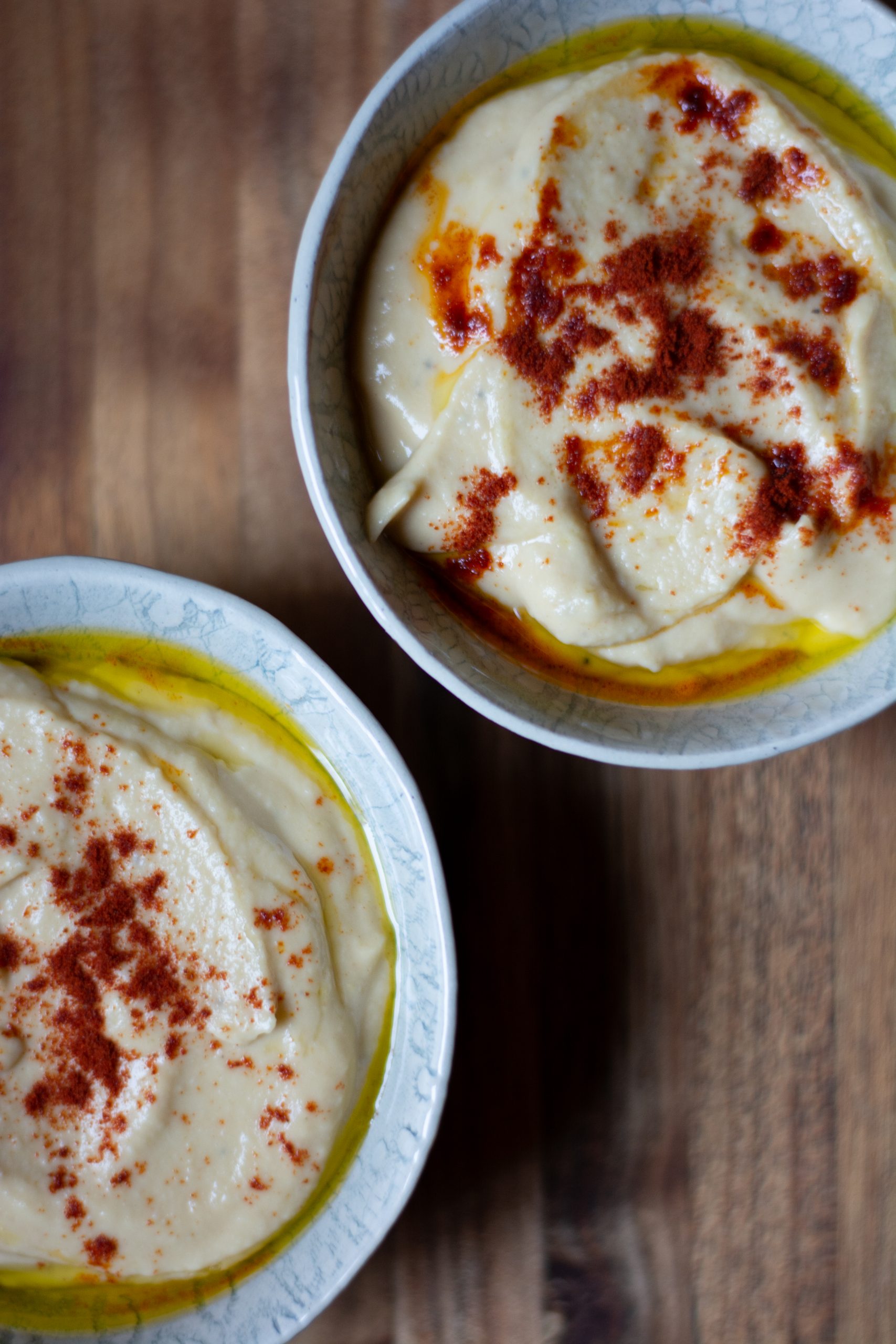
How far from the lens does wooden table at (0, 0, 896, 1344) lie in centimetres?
223

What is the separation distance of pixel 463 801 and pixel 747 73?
1542 mm

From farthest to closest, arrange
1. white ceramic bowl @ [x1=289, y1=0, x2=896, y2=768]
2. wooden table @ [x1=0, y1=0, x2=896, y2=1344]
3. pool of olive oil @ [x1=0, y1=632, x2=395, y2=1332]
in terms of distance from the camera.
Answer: wooden table @ [x1=0, y1=0, x2=896, y2=1344]
pool of olive oil @ [x1=0, y1=632, x2=395, y2=1332]
white ceramic bowl @ [x1=289, y1=0, x2=896, y2=768]

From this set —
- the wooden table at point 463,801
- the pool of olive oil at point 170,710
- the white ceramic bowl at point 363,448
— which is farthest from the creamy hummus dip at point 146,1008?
the white ceramic bowl at point 363,448

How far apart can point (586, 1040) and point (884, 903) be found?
0.75m

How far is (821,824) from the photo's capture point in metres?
2.33

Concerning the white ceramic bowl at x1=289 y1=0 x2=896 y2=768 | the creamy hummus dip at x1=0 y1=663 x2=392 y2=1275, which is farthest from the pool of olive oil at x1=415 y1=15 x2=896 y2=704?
the creamy hummus dip at x1=0 y1=663 x2=392 y2=1275

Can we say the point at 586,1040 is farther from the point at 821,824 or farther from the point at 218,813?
the point at 218,813

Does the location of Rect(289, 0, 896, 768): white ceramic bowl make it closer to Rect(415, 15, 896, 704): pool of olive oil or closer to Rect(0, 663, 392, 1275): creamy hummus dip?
Rect(415, 15, 896, 704): pool of olive oil

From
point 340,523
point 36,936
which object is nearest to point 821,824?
A: point 340,523

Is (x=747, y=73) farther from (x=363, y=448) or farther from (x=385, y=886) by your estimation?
(x=385, y=886)

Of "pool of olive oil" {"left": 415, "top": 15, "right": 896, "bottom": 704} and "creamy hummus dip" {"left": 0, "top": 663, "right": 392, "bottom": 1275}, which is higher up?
"pool of olive oil" {"left": 415, "top": 15, "right": 896, "bottom": 704}

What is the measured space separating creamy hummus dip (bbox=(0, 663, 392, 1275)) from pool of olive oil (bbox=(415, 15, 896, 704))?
2.07 ft

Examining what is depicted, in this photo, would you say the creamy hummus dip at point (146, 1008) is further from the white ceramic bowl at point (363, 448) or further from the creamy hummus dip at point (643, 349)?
the creamy hummus dip at point (643, 349)

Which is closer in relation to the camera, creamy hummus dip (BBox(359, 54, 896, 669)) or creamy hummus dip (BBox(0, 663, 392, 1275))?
creamy hummus dip (BBox(359, 54, 896, 669))
